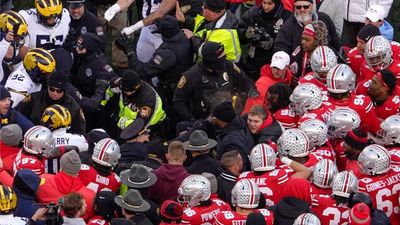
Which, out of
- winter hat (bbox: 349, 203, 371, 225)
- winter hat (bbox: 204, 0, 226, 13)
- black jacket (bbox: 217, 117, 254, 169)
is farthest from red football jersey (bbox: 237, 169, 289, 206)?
winter hat (bbox: 204, 0, 226, 13)

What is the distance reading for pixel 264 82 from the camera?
14.1 m

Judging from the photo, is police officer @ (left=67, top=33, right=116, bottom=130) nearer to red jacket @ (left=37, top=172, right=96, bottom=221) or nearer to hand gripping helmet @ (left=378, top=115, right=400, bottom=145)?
red jacket @ (left=37, top=172, right=96, bottom=221)

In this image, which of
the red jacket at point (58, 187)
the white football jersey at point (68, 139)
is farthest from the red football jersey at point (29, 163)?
the white football jersey at point (68, 139)

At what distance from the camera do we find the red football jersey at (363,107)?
13.1m

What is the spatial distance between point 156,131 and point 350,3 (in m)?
3.25

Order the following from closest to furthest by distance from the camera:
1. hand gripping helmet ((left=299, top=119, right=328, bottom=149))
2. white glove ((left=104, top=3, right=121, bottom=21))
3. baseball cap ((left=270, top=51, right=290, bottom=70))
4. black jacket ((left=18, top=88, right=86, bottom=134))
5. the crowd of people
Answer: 1. the crowd of people
2. hand gripping helmet ((left=299, top=119, right=328, bottom=149))
3. black jacket ((left=18, top=88, right=86, bottom=134))
4. baseball cap ((left=270, top=51, right=290, bottom=70))
5. white glove ((left=104, top=3, right=121, bottom=21))

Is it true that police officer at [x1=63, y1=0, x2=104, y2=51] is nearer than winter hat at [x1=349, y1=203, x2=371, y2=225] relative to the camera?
No

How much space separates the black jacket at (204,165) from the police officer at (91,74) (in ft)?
7.91

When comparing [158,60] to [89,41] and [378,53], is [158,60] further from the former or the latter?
[378,53]

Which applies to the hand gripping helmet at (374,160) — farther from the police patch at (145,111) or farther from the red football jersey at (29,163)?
the red football jersey at (29,163)

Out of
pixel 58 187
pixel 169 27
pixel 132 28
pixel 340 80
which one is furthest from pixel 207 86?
pixel 58 187

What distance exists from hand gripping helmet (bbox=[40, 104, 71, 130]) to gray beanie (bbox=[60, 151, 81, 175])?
135cm

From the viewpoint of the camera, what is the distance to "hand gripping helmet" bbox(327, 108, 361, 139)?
12594mm

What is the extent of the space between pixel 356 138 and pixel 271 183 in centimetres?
129
